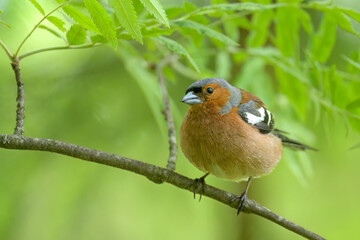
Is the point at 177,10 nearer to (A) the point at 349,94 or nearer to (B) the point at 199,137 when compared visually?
(B) the point at 199,137

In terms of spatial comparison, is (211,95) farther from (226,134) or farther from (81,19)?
(81,19)

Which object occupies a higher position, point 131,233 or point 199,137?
point 199,137

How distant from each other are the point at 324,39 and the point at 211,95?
99 cm

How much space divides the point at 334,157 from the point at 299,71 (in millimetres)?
1785

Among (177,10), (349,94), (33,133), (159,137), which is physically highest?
(177,10)

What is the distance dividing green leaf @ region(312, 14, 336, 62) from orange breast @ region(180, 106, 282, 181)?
0.80 metres

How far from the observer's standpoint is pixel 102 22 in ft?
6.48

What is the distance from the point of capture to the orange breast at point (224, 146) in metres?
3.27

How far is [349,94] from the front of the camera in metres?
3.17

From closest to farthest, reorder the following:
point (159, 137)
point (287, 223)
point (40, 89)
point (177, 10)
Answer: point (287, 223) < point (177, 10) < point (40, 89) < point (159, 137)

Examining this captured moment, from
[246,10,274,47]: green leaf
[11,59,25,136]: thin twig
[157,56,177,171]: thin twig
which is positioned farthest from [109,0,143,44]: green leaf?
[246,10,274,47]: green leaf

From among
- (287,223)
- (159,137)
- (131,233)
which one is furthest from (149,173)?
(131,233)

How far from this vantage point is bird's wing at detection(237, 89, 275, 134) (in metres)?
3.64

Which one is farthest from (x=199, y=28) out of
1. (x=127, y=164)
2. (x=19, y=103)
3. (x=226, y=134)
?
(x=19, y=103)
